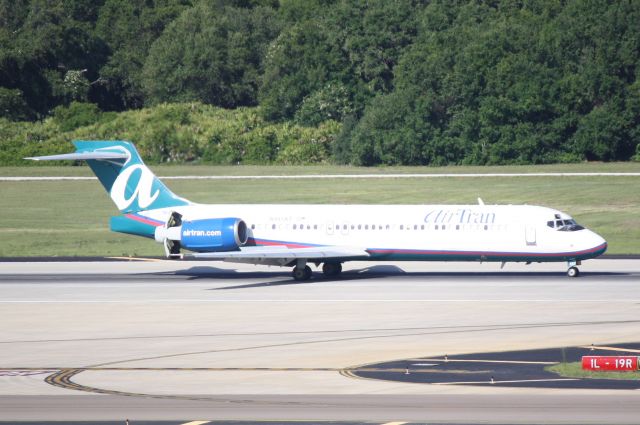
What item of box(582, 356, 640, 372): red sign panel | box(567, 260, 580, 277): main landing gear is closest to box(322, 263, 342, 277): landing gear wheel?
box(567, 260, 580, 277): main landing gear

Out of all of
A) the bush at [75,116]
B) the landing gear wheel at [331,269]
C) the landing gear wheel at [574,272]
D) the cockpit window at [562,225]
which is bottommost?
the landing gear wheel at [574,272]

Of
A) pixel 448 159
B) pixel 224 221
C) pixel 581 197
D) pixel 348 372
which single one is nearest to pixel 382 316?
pixel 348 372

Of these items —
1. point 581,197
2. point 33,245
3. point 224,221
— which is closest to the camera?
point 224,221

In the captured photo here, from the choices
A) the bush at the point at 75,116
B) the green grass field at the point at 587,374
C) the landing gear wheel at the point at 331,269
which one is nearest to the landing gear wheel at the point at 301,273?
the landing gear wheel at the point at 331,269

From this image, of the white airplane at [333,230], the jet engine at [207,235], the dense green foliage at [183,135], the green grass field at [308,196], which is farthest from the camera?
the dense green foliage at [183,135]

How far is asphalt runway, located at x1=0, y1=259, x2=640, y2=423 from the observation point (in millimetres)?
22047

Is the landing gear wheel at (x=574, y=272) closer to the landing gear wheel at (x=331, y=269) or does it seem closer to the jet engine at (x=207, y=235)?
the landing gear wheel at (x=331, y=269)

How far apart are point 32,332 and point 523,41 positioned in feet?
236

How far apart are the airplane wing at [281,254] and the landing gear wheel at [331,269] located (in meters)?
1.54

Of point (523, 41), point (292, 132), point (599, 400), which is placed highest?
point (523, 41)

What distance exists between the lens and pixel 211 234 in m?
46.0

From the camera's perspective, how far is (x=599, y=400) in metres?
22.1

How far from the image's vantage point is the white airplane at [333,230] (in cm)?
4438

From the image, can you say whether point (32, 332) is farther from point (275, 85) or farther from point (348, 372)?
point (275, 85)
